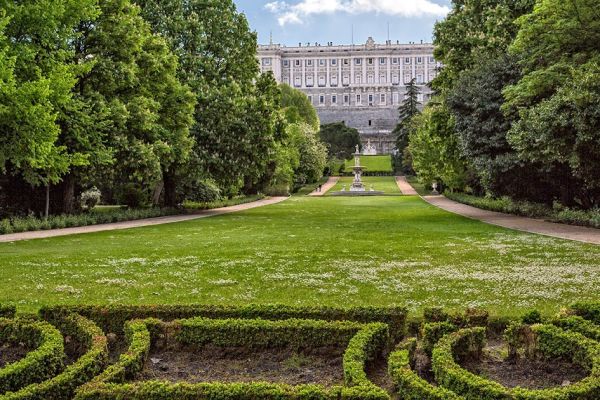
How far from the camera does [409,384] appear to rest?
4.33 m

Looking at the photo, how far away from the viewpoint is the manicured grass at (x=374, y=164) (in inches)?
3285

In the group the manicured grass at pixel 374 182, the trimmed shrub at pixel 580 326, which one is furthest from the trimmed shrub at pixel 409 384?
the manicured grass at pixel 374 182

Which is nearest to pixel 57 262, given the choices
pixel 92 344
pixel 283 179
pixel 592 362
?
pixel 92 344

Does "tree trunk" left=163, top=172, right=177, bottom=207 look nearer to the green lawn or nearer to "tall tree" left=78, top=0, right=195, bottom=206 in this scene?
"tall tree" left=78, top=0, right=195, bottom=206

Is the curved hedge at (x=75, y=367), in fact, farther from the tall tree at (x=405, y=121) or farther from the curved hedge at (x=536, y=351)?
the tall tree at (x=405, y=121)

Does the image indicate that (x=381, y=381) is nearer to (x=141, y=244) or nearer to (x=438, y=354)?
(x=438, y=354)

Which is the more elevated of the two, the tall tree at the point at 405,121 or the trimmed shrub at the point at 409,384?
the tall tree at the point at 405,121

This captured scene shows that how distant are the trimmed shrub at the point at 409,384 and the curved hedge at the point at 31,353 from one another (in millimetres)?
2552

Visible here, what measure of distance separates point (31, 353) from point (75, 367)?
1.73ft

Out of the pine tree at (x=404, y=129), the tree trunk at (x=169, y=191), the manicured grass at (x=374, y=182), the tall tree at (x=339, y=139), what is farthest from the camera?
the tall tree at (x=339, y=139)

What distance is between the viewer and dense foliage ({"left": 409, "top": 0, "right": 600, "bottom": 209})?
60.8 feet

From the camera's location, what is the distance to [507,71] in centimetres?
2431

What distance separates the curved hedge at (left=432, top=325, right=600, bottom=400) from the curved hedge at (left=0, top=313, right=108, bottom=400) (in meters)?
2.49

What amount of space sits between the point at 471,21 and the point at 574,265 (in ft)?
62.8
